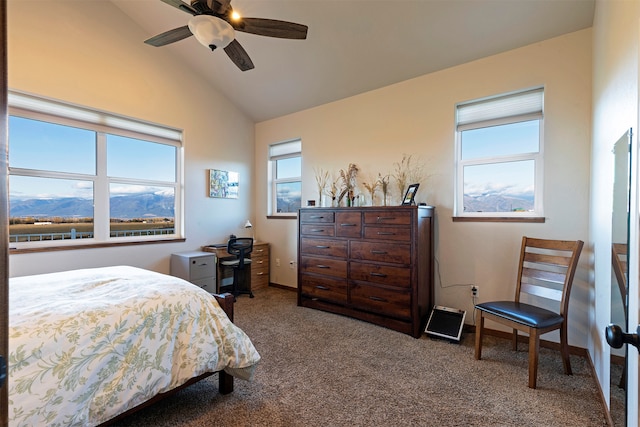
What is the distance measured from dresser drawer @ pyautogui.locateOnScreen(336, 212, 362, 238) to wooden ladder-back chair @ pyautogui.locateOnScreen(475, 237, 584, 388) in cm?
138

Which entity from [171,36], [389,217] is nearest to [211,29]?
[171,36]

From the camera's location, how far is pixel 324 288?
3.63m

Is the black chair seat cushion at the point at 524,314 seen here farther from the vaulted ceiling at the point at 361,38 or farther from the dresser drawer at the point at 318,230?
the vaulted ceiling at the point at 361,38

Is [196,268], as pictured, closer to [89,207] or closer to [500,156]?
[89,207]

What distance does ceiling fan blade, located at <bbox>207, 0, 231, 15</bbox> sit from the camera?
1934 millimetres

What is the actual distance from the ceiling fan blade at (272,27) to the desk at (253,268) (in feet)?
9.60

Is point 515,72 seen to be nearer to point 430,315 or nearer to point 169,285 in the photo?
point 430,315

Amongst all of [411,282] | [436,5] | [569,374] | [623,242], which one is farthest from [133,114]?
[569,374]

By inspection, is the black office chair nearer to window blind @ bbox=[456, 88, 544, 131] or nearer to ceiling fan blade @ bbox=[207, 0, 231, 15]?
ceiling fan blade @ bbox=[207, 0, 231, 15]

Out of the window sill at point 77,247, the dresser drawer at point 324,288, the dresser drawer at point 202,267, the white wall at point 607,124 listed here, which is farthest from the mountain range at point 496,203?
the window sill at point 77,247

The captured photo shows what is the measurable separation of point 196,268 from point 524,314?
3.52 m

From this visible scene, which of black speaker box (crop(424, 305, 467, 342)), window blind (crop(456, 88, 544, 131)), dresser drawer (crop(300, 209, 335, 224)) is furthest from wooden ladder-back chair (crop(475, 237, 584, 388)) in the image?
dresser drawer (crop(300, 209, 335, 224))

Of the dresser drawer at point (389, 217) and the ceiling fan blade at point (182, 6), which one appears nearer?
the ceiling fan blade at point (182, 6)

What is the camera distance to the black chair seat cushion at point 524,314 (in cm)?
212
